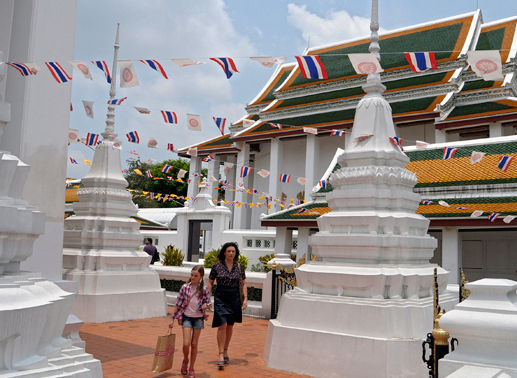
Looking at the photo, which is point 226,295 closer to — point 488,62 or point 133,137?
point 488,62

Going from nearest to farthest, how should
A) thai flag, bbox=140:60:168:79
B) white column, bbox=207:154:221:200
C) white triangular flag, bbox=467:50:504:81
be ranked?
white triangular flag, bbox=467:50:504:81 < thai flag, bbox=140:60:168:79 < white column, bbox=207:154:221:200

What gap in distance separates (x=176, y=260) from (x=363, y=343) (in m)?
12.7

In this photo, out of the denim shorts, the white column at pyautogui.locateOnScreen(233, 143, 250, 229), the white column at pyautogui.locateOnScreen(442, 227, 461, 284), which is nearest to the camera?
the denim shorts

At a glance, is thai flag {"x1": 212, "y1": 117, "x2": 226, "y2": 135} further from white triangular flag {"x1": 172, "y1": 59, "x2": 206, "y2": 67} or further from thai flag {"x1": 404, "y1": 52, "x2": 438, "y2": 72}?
thai flag {"x1": 404, "y1": 52, "x2": 438, "y2": 72}

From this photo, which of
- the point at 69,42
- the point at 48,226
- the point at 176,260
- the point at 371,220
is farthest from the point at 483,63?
the point at 176,260

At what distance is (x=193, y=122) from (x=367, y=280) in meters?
4.81

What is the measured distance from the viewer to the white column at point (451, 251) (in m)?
12.5

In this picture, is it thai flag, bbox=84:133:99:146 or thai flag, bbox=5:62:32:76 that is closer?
thai flag, bbox=5:62:32:76

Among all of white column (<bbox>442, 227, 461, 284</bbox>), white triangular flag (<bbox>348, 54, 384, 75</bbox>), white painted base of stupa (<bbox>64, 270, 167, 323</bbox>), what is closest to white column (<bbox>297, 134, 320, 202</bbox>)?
white column (<bbox>442, 227, 461, 284</bbox>)

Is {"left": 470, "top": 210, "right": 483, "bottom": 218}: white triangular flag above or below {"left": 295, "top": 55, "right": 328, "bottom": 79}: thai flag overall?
below

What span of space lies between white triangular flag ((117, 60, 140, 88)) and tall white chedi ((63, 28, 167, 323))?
13.5 feet

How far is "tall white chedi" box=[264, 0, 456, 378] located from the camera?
6090 millimetres

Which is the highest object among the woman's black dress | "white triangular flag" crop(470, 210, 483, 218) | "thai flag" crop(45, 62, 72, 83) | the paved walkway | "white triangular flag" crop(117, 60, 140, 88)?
"white triangular flag" crop(117, 60, 140, 88)

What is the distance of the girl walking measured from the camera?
6016 millimetres
